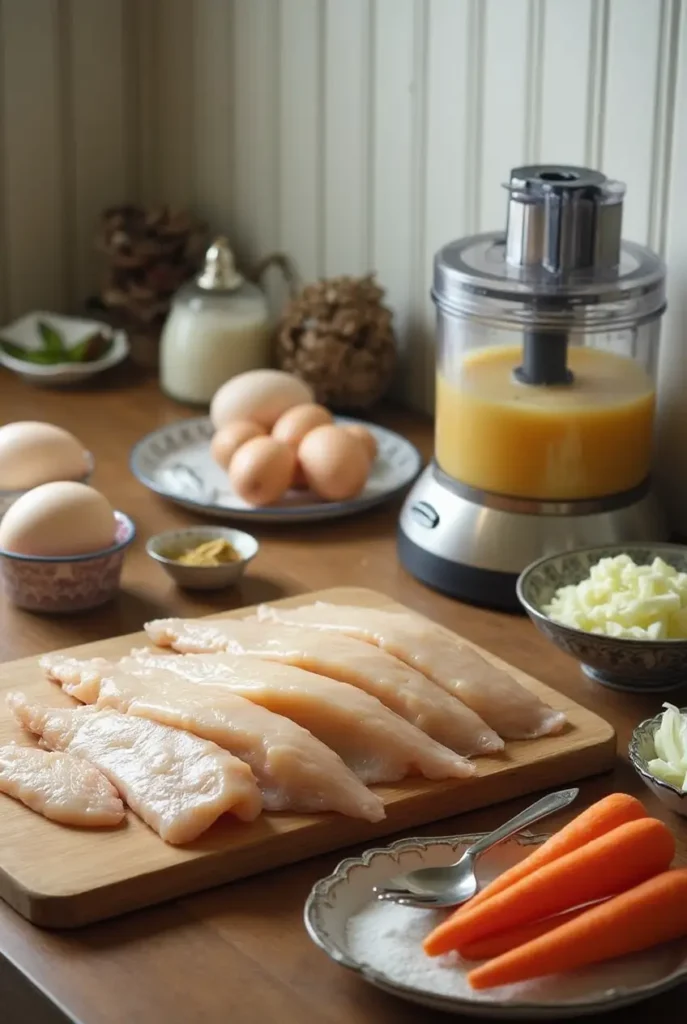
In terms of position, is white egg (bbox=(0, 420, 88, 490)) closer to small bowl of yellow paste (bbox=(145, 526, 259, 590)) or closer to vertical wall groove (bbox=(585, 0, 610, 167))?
small bowl of yellow paste (bbox=(145, 526, 259, 590))

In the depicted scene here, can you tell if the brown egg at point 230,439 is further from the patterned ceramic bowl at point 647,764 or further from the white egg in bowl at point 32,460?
the patterned ceramic bowl at point 647,764

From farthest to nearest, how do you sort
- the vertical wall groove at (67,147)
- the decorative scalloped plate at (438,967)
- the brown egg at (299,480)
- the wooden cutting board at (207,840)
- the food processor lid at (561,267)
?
the vertical wall groove at (67,147), the brown egg at (299,480), the food processor lid at (561,267), the wooden cutting board at (207,840), the decorative scalloped plate at (438,967)

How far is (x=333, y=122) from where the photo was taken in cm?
204

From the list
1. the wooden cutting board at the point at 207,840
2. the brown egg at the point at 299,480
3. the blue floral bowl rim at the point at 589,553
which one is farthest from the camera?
the brown egg at the point at 299,480

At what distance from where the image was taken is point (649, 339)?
154 cm

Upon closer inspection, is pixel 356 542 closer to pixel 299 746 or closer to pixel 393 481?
pixel 393 481

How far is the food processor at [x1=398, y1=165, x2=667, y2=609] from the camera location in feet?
4.74

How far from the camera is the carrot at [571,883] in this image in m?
0.95

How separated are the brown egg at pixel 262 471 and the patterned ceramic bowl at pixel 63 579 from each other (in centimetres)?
22

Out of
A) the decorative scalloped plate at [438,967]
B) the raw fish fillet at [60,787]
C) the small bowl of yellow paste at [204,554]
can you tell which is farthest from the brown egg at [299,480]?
the decorative scalloped plate at [438,967]

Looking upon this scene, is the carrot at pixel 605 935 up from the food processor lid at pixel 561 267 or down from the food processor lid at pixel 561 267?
down

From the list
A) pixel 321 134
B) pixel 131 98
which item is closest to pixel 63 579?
pixel 321 134

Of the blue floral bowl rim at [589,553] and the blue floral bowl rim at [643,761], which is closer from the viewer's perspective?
the blue floral bowl rim at [643,761]

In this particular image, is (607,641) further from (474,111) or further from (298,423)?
(474,111)
